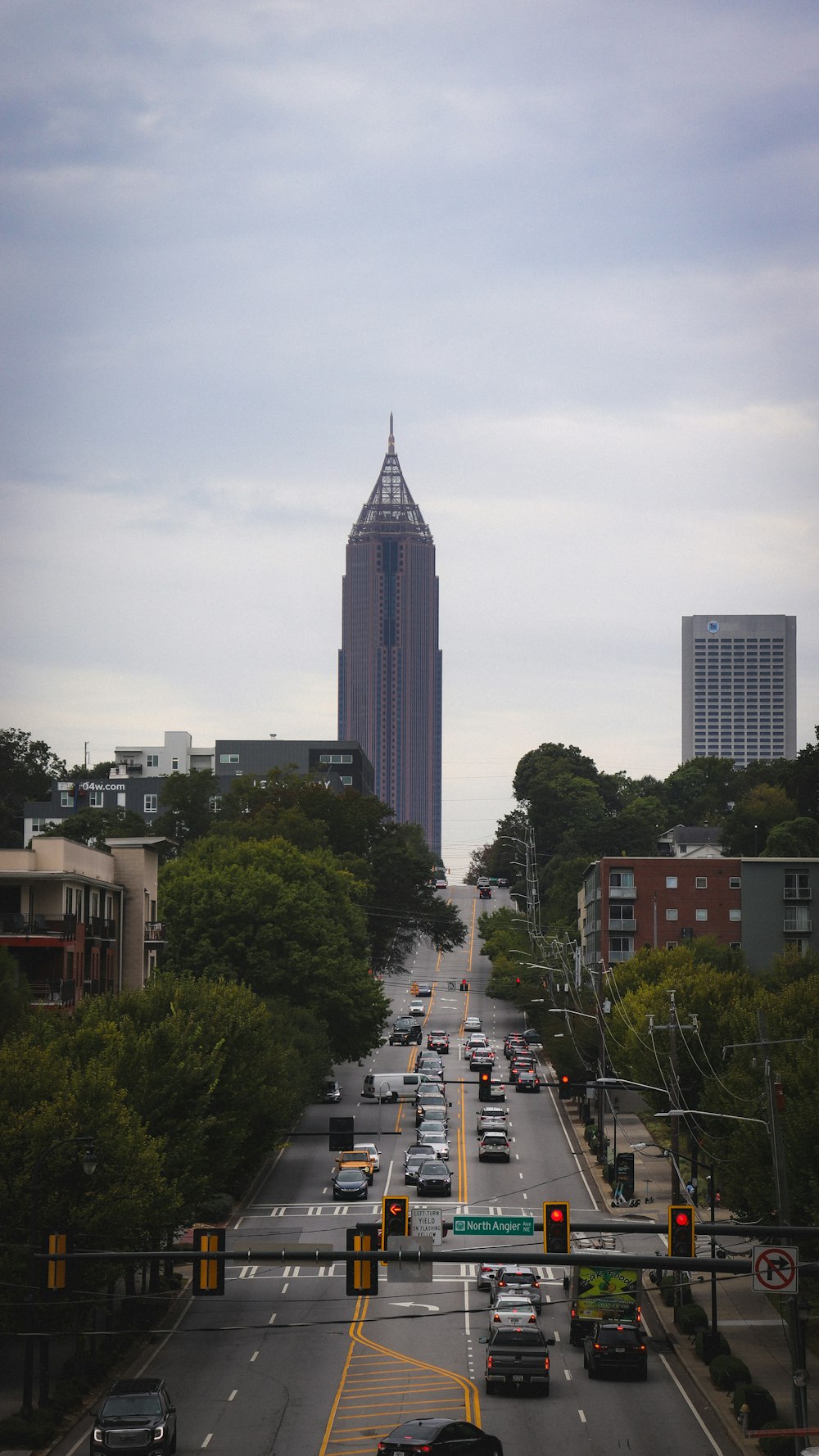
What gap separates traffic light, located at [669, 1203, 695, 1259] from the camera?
1324 inches

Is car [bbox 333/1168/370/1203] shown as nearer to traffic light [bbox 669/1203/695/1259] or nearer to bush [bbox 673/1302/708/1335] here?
bush [bbox 673/1302/708/1335]

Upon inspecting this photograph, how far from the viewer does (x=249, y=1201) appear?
73.1m

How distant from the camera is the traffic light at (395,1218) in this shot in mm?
33594

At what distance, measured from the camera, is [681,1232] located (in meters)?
34.0

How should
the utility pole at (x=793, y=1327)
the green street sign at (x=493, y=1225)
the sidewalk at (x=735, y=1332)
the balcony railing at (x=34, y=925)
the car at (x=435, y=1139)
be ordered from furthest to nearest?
the car at (x=435, y=1139) < the balcony railing at (x=34, y=925) < the sidewalk at (x=735, y=1332) < the utility pole at (x=793, y=1327) < the green street sign at (x=493, y=1225)

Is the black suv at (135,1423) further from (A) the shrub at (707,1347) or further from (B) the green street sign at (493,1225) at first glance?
(A) the shrub at (707,1347)

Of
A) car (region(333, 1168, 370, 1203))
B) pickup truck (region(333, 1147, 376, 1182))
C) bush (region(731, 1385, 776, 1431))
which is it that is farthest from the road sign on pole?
pickup truck (region(333, 1147, 376, 1182))

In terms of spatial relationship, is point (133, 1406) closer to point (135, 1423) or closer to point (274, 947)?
point (135, 1423)

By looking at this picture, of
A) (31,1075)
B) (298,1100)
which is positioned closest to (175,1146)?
(31,1075)

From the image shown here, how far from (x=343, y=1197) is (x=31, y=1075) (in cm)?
2993

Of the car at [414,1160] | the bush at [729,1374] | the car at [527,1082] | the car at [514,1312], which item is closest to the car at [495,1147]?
the car at [414,1160]

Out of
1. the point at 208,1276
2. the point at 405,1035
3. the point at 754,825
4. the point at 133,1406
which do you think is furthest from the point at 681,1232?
the point at 754,825

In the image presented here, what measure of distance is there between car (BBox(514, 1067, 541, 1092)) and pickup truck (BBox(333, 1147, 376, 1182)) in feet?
85.4

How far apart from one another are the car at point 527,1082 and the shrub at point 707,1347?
54123mm
